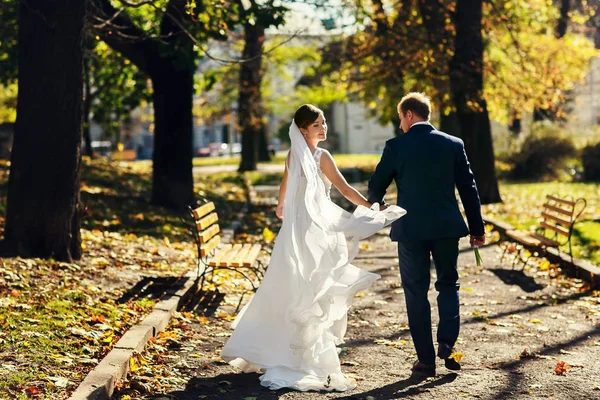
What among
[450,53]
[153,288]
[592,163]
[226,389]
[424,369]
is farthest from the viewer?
[592,163]

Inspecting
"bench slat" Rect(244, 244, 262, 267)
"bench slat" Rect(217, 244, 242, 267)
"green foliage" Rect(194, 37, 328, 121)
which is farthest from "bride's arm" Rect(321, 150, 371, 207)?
"green foliage" Rect(194, 37, 328, 121)

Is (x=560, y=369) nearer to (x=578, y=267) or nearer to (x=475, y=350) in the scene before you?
(x=475, y=350)

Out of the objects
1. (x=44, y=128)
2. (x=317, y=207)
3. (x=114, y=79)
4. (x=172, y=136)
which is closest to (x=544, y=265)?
(x=317, y=207)

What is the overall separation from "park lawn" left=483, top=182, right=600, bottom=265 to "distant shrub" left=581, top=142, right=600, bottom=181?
1.04 meters

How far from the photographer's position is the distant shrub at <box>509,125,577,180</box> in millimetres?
30828

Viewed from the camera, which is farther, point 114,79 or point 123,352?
point 114,79

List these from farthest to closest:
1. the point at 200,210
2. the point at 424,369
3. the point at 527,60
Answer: the point at 527,60
the point at 200,210
the point at 424,369

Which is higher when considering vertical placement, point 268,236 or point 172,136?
point 172,136

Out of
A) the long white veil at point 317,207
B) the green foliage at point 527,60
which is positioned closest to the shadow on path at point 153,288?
the long white veil at point 317,207

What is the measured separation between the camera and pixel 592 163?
2961 centimetres

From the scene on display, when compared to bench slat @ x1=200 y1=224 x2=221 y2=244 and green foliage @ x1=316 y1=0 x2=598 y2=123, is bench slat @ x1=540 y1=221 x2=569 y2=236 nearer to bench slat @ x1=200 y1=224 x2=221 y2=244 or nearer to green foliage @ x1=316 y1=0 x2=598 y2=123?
bench slat @ x1=200 y1=224 x2=221 y2=244

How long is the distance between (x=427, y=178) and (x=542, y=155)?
84.9 ft

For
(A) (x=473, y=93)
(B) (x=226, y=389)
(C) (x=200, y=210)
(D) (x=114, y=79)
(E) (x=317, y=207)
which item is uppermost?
(D) (x=114, y=79)

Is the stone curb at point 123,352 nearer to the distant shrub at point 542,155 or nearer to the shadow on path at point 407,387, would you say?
the shadow on path at point 407,387
